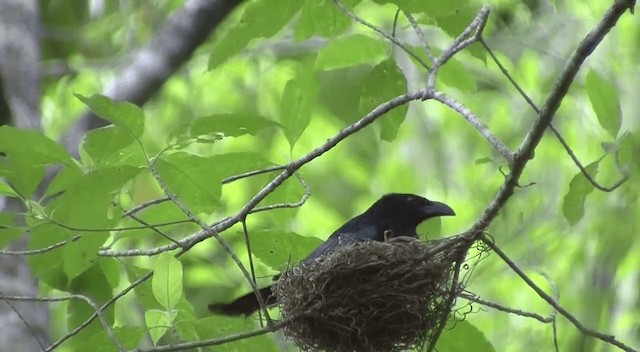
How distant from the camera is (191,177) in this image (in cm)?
266

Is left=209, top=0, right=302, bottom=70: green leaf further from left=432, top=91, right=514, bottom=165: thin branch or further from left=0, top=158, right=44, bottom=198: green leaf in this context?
left=0, top=158, right=44, bottom=198: green leaf

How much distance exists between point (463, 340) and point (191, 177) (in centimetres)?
99

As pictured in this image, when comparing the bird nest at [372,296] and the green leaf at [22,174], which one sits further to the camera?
the bird nest at [372,296]

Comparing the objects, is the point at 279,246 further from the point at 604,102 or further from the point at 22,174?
the point at 604,102

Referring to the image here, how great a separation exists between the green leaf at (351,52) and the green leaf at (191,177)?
947 millimetres

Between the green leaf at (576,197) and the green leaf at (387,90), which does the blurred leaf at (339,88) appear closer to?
the green leaf at (387,90)

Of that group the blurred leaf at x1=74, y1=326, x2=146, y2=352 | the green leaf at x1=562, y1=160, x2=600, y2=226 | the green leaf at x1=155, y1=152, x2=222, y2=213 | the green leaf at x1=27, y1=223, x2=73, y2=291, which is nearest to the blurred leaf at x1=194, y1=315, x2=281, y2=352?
the blurred leaf at x1=74, y1=326, x2=146, y2=352

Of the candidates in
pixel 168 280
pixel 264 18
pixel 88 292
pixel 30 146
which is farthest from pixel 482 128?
pixel 88 292

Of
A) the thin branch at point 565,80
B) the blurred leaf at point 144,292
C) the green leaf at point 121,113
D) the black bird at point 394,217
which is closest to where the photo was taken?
the green leaf at point 121,113

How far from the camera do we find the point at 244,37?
297 centimetres

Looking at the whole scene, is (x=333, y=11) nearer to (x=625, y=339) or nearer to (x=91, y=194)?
(x=91, y=194)

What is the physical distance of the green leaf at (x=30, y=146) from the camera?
2486 mm

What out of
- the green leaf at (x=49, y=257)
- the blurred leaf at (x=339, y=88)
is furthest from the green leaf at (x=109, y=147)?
the blurred leaf at (x=339, y=88)

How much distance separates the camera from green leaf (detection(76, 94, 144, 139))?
2.39 m
